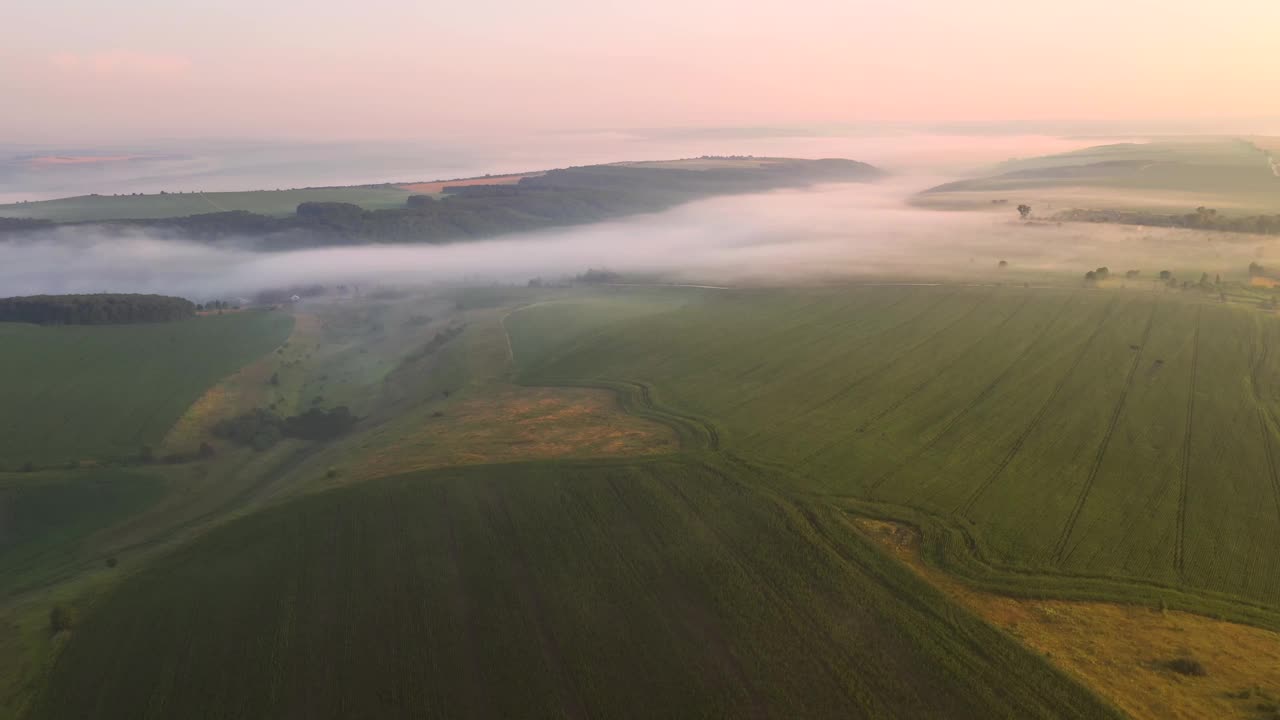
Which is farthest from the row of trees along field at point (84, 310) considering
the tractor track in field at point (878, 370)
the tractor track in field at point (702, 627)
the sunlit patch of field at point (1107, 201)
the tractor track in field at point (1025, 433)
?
the sunlit patch of field at point (1107, 201)

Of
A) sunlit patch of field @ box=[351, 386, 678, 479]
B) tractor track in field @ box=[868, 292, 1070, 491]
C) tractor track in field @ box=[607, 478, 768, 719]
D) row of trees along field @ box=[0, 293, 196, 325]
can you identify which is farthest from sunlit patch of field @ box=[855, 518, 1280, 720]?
row of trees along field @ box=[0, 293, 196, 325]

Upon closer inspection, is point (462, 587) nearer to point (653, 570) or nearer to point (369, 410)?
point (653, 570)

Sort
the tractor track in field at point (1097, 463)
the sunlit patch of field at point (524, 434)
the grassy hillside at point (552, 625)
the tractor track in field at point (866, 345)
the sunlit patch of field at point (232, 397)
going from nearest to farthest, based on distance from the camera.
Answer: the grassy hillside at point (552, 625), the tractor track in field at point (1097, 463), the sunlit patch of field at point (524, 434), the tractor track in field at point (866, 345), the sunlit patch of field at point (232, 397)

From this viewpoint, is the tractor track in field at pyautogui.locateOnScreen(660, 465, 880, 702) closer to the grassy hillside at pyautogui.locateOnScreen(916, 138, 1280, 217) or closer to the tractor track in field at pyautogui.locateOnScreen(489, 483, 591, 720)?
the tractor track in field at pyautogui.locateOnScreen(489, 483, 591, 720)

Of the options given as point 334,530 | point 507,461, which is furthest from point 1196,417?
point 334,530

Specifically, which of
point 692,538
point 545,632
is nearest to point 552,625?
point 545,632

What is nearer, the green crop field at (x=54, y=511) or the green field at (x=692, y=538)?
the green field at (x=692, y=538)

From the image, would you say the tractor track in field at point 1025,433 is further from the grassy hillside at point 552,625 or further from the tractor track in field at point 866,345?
the tractor track in field at point 866,345
